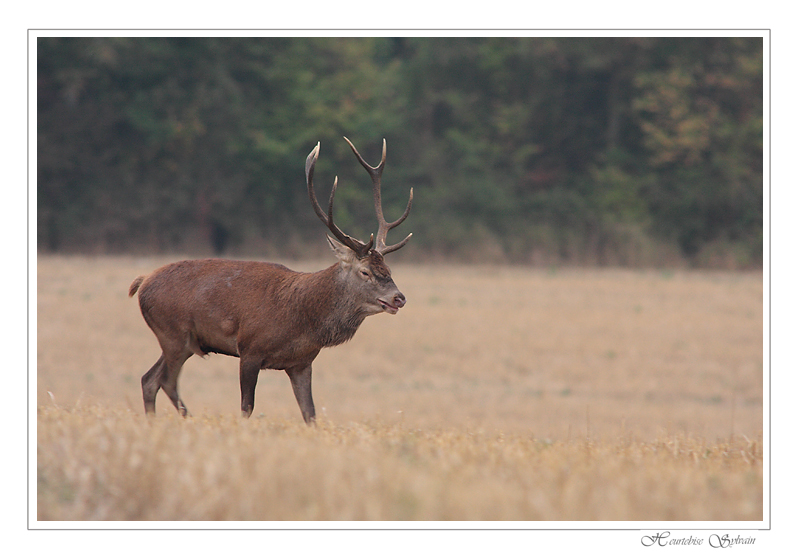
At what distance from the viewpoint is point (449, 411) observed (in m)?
14.3

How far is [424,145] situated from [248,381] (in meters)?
32.4

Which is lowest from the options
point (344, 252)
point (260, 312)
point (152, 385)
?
point (152, 385)

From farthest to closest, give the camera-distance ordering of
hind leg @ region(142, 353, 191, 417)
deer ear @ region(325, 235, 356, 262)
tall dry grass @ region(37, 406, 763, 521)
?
hind leg @ region(142, 353, 191, 417)
deer ear @ region(325, 235, 356, 262)
tall dry grass @ region(37, 406, 763, 521)

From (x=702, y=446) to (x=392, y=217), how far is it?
94.0 feet

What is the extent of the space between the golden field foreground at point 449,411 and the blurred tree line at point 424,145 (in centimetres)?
608

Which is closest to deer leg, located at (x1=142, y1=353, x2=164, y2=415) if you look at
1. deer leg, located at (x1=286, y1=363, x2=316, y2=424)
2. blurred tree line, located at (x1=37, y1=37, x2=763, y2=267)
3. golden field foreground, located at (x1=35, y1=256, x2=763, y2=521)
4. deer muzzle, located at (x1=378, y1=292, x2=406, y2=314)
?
golden field foreground, located at (x1=35, y1=256, x2=763, y2=521)

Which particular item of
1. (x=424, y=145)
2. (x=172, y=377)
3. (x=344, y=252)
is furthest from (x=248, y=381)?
(x=424, y=145)

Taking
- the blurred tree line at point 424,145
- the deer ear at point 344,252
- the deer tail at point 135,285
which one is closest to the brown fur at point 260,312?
the deer ear at point 344,252

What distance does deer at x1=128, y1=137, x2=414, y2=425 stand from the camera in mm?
7473

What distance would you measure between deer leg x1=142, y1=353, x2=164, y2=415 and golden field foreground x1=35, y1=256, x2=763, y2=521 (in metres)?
0.24

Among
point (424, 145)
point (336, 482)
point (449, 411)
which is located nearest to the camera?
point (336, 482)

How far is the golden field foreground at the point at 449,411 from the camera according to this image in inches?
185

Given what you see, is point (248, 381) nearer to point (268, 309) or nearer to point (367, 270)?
point (268, 309)

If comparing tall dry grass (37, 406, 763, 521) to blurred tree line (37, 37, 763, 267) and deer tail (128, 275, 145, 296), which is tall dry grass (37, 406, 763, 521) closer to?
deer tail (128, 275, 145, 296)
